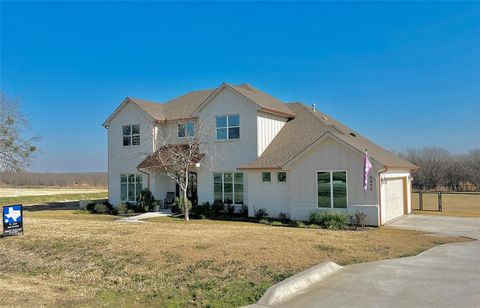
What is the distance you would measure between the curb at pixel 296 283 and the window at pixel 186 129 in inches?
726

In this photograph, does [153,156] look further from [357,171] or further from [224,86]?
[357,171]

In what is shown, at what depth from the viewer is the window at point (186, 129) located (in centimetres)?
2783

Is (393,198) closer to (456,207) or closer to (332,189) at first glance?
(332,189)

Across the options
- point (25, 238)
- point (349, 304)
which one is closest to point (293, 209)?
point (25, 238)

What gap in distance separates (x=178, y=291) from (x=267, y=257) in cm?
325

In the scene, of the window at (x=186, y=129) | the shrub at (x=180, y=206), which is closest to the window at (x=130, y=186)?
the window at (x=186, y=129)

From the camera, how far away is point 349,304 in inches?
302

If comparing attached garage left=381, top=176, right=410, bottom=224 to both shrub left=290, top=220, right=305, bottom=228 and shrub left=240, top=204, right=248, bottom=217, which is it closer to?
shrub left=290, top=220, right=305, bottom=228

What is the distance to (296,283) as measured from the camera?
8.92m

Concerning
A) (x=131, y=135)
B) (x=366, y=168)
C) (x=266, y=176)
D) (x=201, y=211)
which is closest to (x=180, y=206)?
(x=201, y=211)

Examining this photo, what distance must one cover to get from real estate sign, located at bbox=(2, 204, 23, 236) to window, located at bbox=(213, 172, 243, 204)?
457 inches

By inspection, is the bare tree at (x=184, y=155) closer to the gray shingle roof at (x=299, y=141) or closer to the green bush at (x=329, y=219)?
the gray shingle roof at (x=299, y=141)

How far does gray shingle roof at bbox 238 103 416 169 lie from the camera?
23.1m

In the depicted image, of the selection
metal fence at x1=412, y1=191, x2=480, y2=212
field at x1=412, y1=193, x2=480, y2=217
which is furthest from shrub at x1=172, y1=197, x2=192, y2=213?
metal fence at x1=412, y1=191, x2=480, y2=212
